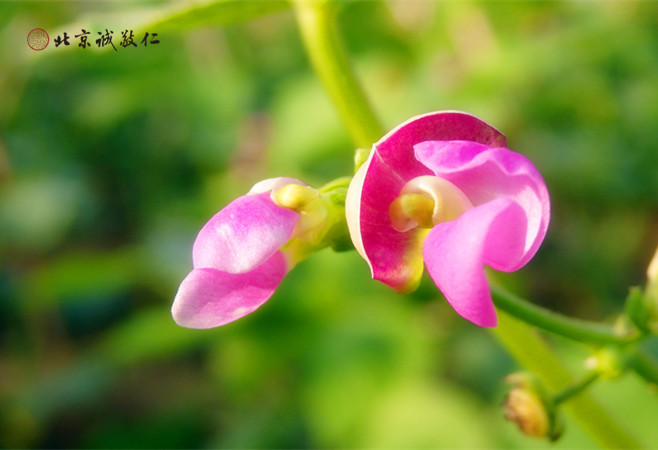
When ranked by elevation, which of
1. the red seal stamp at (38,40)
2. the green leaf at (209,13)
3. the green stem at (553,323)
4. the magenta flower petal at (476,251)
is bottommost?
the green stem at (553,323)

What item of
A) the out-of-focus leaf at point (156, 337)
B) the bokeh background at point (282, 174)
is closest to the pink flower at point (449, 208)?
the bokeh background at point (282, 174)

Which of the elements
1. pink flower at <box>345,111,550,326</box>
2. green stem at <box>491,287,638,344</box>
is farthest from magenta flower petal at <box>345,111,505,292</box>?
green stem at <box>491,287,638,344</box>

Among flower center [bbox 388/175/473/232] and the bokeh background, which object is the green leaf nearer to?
flower center [bbox 388/175/473/232]

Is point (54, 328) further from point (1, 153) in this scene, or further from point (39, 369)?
point (1, 153)

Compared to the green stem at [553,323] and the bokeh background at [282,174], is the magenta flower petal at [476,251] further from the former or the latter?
the bokeh background at [282,174]

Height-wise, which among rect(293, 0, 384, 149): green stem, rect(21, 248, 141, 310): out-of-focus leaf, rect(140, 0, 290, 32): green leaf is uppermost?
rect(140, 0, 290, 32): green leaf

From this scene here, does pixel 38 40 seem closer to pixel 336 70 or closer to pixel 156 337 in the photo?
pixel 336 70

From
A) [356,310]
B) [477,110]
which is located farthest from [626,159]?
[356,310]
